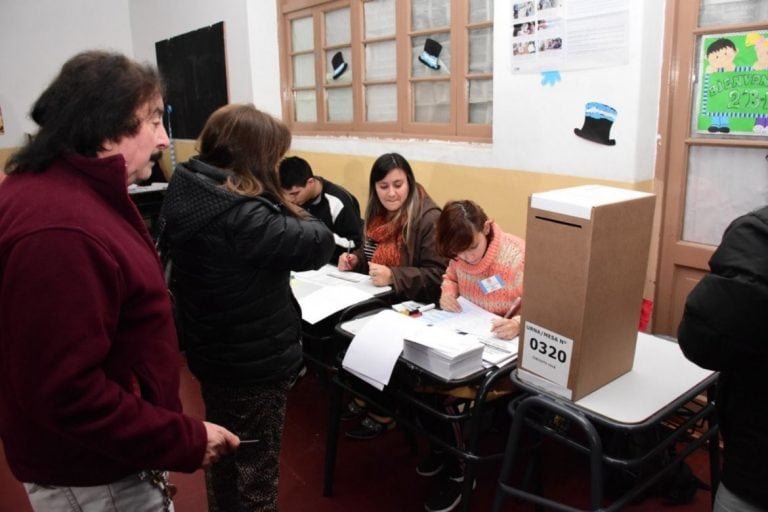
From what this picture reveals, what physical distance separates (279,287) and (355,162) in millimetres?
2134

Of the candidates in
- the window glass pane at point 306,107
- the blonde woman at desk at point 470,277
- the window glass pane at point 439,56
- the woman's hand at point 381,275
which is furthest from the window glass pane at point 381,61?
the blonde woman at desk at point 470,277

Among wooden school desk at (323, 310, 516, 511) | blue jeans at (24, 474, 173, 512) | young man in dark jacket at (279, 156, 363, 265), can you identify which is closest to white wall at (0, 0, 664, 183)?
young man in dark jacket at (279, 156, 363, 265)

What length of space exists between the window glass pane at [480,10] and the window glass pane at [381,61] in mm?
614

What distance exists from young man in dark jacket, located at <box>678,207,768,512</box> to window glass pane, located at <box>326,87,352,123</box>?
10.4 feet

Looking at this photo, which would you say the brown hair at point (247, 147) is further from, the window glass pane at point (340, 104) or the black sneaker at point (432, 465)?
the window glass pane at point (340, 104)

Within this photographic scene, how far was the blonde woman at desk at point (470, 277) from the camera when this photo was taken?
1943 mm

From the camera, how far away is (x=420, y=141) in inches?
130

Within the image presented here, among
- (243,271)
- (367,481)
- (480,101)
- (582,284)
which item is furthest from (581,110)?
(367,481)

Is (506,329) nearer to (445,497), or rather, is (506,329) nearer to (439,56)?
(445,497)

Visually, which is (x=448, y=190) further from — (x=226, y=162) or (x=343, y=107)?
(x=226, y=162)

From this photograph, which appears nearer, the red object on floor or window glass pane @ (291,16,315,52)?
the red object on floor

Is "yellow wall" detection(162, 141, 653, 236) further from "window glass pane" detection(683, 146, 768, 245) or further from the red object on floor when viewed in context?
the red object on floor

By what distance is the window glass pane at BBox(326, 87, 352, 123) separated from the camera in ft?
12.9

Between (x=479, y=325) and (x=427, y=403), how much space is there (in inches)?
11.8
